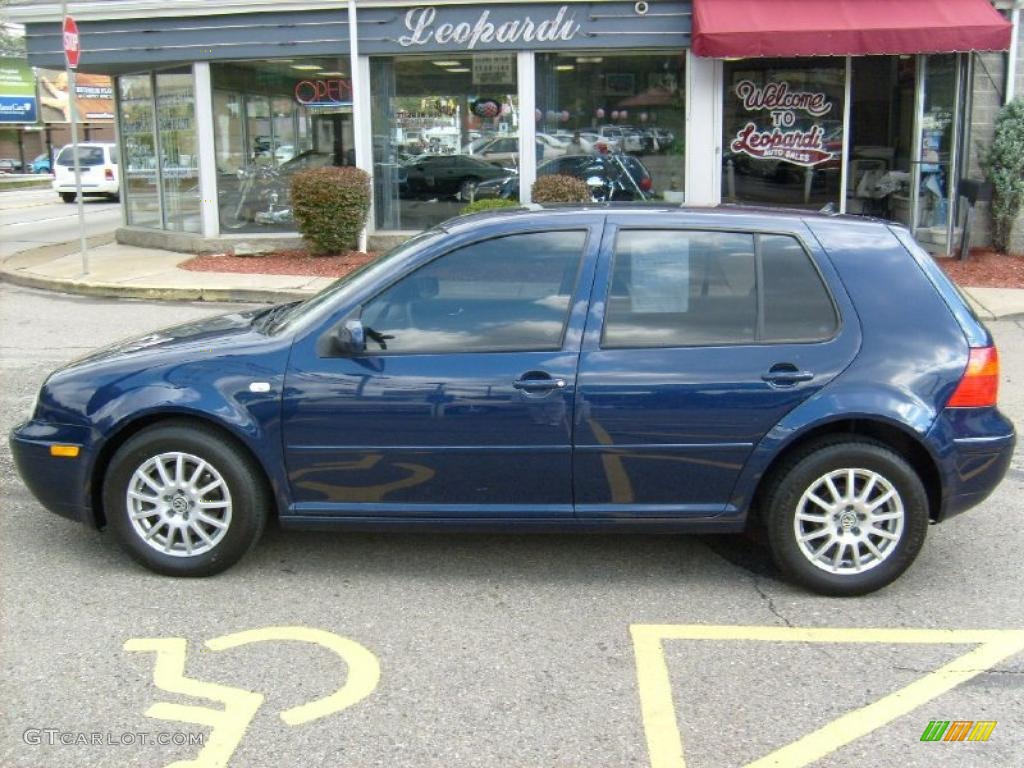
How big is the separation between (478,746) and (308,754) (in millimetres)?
534

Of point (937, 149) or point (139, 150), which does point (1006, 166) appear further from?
point (139, 150)

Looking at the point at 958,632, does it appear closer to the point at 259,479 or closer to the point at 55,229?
the point at 259,479

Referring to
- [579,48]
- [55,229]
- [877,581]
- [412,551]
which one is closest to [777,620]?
[877,581]

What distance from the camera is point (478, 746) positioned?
11.1 feet

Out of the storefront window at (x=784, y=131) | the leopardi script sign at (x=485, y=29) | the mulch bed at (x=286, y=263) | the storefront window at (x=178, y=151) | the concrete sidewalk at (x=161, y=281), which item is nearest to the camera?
the concrete sidewalk at (x=161, y=281)

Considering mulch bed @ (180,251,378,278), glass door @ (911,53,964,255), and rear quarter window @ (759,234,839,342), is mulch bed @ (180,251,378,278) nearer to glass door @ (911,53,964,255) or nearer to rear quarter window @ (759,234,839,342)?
glass door @ (911,53,964,255)

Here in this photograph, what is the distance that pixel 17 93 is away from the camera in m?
54.7

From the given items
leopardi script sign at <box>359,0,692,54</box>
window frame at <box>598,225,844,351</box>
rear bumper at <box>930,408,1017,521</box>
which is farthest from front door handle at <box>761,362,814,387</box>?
leopardi script sign at <box>359,0,692,54</box>

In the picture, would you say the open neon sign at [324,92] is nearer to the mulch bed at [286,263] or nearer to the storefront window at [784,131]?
the mulch bed at [286,263]

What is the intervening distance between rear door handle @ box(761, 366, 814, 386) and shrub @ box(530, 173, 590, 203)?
967 cm

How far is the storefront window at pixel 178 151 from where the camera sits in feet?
51.8

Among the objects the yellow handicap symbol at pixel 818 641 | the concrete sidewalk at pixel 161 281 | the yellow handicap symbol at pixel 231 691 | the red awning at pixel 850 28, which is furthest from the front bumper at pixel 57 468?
the red awning at pixel 850 28

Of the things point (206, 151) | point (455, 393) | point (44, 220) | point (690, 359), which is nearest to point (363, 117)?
point (206, 151)

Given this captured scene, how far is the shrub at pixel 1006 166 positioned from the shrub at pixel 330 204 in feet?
27.1
